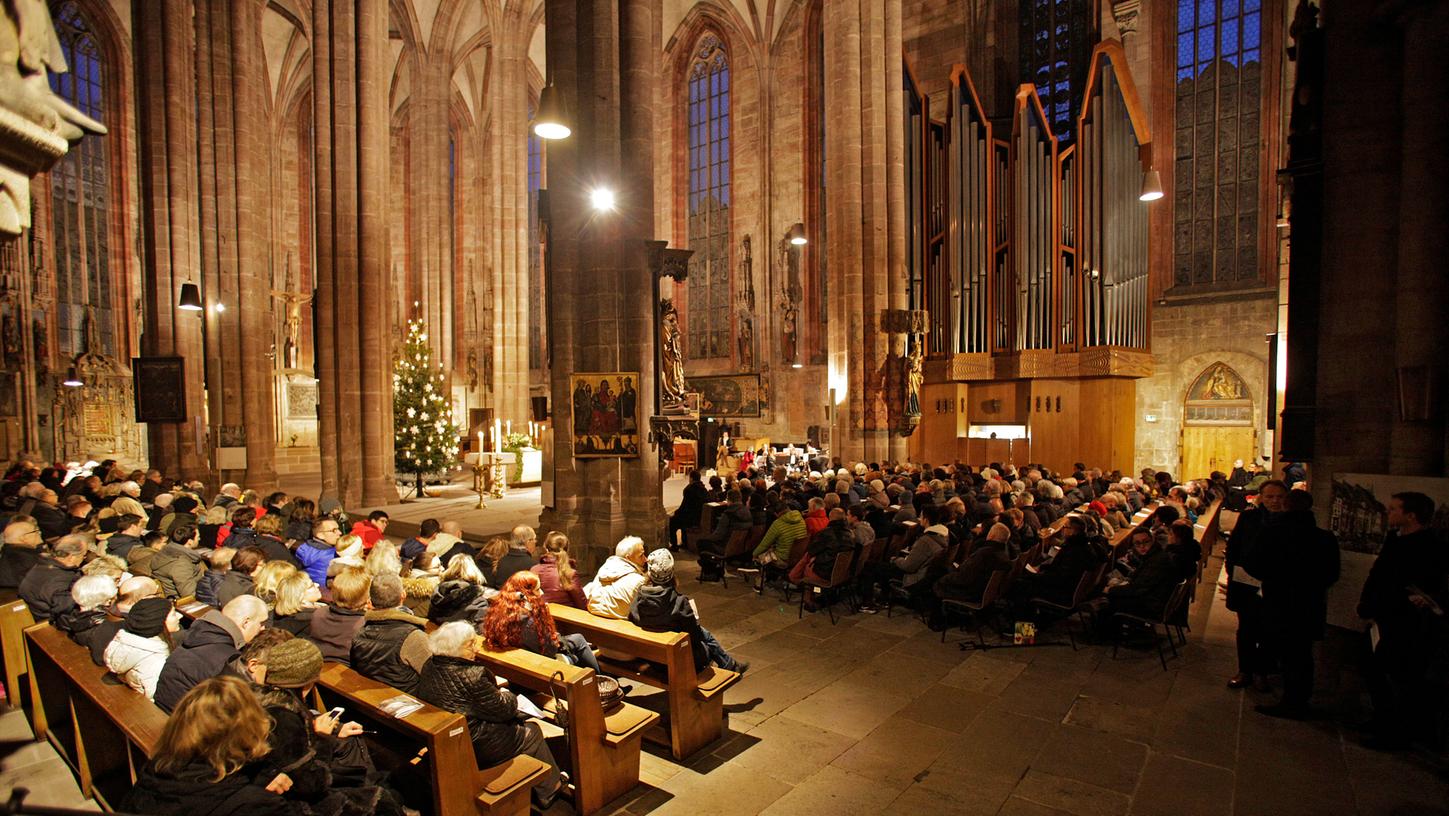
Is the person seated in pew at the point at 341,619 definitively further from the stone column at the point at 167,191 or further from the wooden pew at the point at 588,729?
the stone column at the point at 167,191

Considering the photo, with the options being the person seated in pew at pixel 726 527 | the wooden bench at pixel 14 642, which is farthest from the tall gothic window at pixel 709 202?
the wooden bench at pixel 14 642

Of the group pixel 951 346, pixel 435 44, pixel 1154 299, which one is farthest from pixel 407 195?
pixel 1154 299

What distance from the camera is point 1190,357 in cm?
1653

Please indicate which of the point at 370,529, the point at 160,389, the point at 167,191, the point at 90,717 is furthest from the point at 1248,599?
the point at 167,191

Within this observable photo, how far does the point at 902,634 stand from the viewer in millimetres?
6816

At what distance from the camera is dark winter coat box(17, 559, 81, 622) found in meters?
4.91

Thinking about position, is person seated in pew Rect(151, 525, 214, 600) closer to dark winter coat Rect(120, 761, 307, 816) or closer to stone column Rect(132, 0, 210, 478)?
dark winter coat Rect(120, 761, 307, 816)

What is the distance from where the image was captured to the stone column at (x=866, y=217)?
1552cm

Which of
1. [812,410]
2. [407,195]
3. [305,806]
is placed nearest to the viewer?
[305,806]

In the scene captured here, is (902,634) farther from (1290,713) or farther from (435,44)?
(435,44)

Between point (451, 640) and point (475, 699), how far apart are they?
30 centimetres

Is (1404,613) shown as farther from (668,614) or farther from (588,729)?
(588,729)

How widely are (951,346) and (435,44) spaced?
18998mm

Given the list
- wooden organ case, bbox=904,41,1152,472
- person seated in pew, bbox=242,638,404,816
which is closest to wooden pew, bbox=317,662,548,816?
person seated in pew, bbox=242,638,404,816
